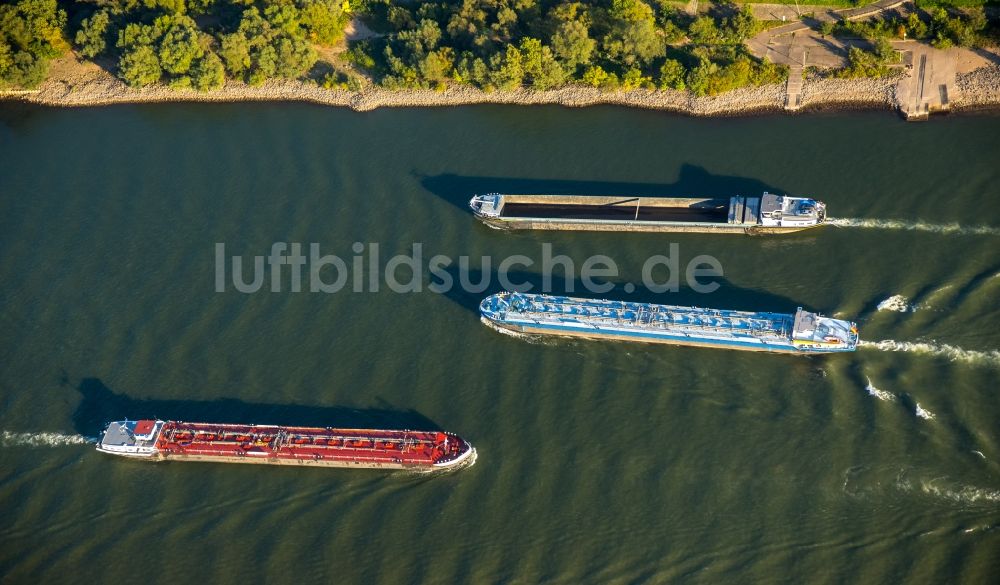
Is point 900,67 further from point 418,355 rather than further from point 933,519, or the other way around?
point 418,355

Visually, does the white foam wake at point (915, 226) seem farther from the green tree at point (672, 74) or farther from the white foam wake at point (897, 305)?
the green tree at point (672, 74)

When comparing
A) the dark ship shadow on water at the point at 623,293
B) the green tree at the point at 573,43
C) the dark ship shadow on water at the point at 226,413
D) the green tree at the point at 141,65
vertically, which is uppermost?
the green tree at the point at 573,43

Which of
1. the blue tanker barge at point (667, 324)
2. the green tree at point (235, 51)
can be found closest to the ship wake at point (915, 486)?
the blue tanker barge at point (667, 324)

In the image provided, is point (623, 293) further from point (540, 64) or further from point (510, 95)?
point (540, 64)

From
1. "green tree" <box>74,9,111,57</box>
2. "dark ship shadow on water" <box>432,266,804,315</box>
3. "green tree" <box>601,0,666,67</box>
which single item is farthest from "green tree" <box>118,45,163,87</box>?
"green tree" <box>601,0,666,67</box>

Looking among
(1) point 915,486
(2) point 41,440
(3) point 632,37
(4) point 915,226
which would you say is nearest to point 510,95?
(3) point 632,37

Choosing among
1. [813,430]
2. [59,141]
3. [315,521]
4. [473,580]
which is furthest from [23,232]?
[813,430]
